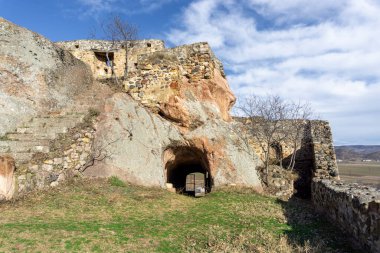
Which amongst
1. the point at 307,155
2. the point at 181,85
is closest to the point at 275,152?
the point at 307,155

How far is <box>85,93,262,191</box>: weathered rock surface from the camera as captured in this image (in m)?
12.9

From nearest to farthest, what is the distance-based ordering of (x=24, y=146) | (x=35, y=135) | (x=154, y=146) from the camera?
(x=24, y=146), (x=35, y=135), (x=154, y=146)

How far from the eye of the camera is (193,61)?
1606 cm

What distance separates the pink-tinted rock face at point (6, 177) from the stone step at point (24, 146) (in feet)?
2.87

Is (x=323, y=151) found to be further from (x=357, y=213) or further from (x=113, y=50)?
(x=113, y=50)

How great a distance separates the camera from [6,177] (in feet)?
33.7

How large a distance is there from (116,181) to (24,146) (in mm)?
3538

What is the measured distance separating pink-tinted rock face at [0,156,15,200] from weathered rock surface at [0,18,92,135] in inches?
88.5

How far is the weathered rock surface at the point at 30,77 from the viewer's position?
42.1ft

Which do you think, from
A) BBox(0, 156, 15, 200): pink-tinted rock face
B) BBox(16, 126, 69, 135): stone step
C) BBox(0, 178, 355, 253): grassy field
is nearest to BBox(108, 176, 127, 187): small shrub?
BBox(0, 178, 355, 253): grassy field

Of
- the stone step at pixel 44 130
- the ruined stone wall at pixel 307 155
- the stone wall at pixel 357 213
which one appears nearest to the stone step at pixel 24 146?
the stone step at pixel 44 130

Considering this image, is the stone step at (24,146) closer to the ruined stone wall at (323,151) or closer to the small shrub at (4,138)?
the small shrub at (4,138)

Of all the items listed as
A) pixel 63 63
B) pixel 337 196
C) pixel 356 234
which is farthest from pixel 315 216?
pixel 63 63

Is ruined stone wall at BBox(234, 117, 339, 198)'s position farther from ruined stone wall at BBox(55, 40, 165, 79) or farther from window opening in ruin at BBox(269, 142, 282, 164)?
ruined stone wall at BBox(55, 40, 165, 79)
